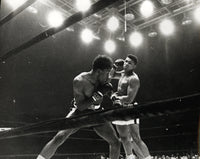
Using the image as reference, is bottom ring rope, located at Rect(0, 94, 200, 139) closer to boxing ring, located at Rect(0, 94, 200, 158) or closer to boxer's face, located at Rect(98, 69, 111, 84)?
boxing ring, located at Rect(0, 94, 200, 158)

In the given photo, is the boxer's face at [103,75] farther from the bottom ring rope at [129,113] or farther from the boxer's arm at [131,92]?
the boxer's arm at [131,92]

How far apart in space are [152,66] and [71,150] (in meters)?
3.14

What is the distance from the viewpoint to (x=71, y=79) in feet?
20.3

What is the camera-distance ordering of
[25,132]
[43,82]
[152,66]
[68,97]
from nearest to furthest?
[25,132], [43,82], [68,97], [152,66]

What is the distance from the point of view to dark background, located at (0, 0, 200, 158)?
5098 mm

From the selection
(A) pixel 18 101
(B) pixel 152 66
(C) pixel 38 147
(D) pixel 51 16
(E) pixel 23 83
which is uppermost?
(D) pixel 51 16

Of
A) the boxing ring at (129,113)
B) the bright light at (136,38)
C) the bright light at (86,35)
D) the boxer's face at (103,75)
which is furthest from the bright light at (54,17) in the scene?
the boxing ring at (129,113)

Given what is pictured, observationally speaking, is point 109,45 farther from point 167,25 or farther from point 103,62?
point 103,62

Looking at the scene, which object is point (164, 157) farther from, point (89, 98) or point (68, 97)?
point (89, 98)

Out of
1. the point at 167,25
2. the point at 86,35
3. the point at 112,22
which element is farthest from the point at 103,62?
the point at 167,25

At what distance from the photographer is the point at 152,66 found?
6945 millimetres

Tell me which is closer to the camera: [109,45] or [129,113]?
[129,113]

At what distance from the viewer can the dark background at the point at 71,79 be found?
201 inches

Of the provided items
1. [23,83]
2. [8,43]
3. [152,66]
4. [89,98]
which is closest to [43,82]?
[23,83]
